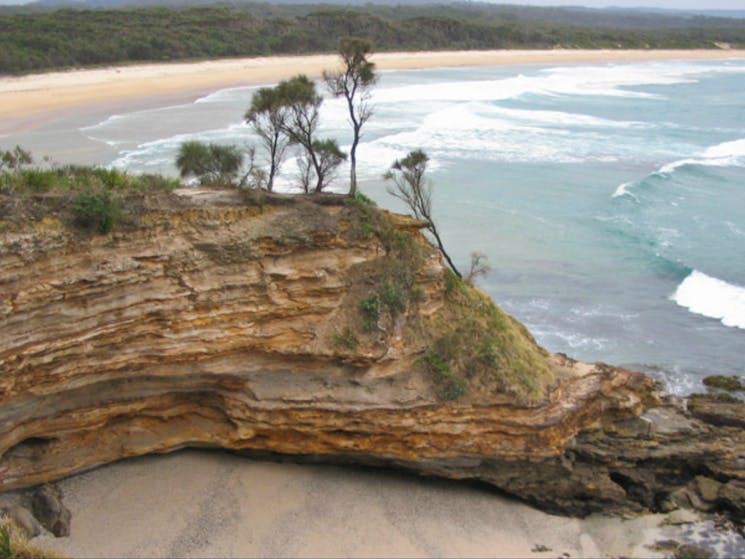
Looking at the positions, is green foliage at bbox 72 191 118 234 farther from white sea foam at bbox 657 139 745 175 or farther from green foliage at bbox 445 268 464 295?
white sea foam at bbox 657 139 745 175

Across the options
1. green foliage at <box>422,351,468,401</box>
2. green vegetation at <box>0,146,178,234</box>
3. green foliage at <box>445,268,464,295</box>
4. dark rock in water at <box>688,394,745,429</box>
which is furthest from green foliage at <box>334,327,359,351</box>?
dark rock in water at <box>688,394,745,429</box>

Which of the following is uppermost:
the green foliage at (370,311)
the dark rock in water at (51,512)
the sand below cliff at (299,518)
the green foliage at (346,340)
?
the green foliage at (370,311)

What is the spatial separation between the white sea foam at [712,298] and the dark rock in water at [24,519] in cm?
2020

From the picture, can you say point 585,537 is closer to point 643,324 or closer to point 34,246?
point 34,246

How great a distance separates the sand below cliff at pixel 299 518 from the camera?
453 inches

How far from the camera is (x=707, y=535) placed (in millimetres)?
13102

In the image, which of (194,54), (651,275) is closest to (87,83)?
(194,54)

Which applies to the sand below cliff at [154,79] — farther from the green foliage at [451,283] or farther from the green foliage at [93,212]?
the green foliage at [451,283]

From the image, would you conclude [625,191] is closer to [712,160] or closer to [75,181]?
[712,160]

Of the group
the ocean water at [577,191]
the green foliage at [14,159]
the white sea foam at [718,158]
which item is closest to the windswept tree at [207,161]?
the green foliage at [14,159]

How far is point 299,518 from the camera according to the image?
12078mm

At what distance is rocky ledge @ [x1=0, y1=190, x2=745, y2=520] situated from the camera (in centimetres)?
1087

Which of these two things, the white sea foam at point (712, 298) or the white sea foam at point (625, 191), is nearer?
the white sea foam at point (712, 298)

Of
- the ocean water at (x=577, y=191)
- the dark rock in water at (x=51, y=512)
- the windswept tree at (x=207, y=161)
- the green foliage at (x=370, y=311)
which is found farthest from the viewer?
the ocean water at (x=577, y=191)
